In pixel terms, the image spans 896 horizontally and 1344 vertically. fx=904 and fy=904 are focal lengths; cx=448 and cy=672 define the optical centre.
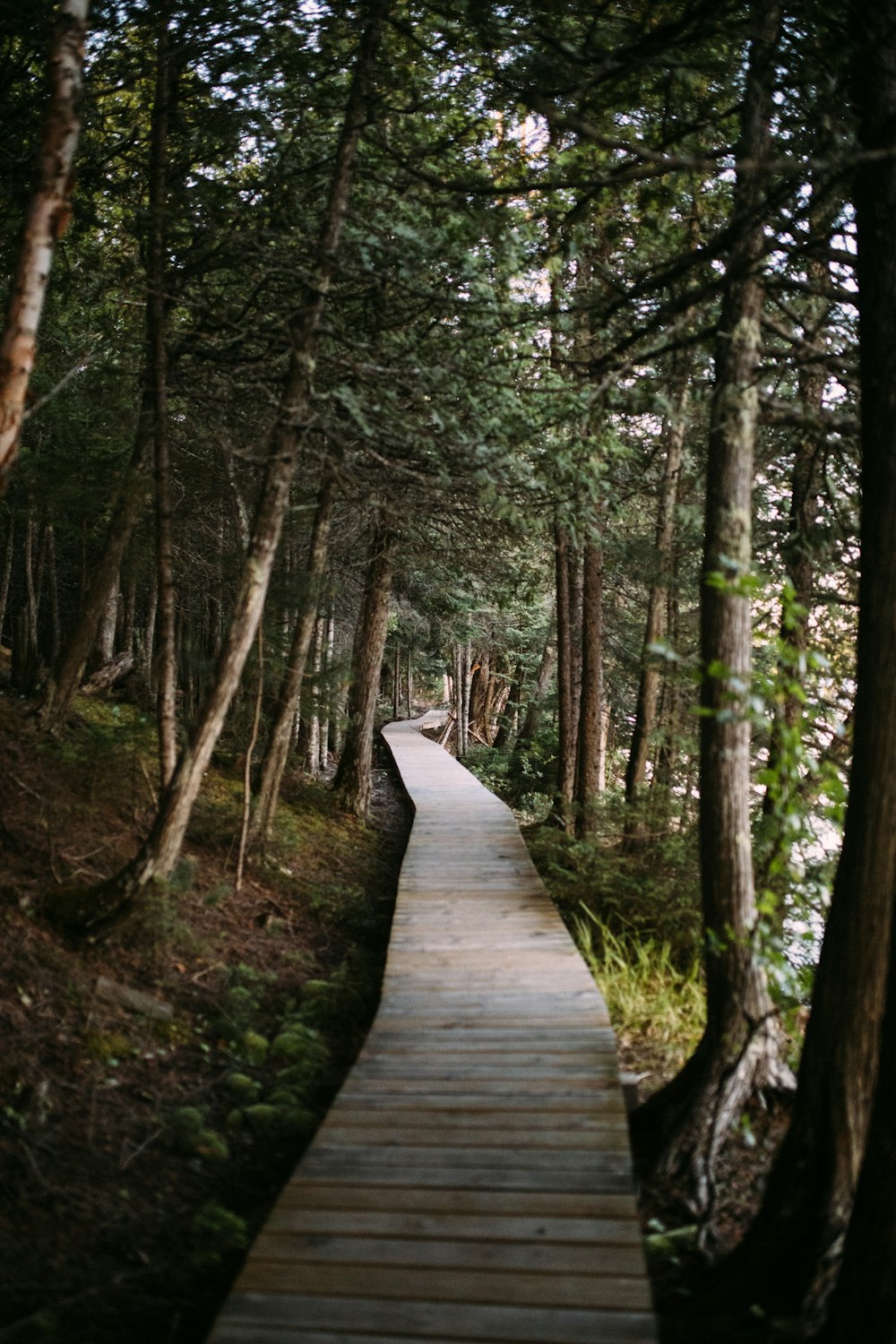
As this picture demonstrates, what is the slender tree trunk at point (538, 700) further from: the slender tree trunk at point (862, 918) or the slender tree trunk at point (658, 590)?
the slender tree trunk at point (862, 918)

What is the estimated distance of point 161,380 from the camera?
22.6 feet

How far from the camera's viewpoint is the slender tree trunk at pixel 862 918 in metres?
3.41

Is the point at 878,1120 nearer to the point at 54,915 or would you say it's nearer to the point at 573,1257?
the point at 573,1257

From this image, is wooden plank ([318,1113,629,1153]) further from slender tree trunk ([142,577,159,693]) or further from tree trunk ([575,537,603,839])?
slender tree trunk ([142,577,159,693])

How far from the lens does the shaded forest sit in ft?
12.0

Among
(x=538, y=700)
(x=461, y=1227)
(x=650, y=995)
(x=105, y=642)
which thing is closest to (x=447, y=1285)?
(x=461, y=1227)

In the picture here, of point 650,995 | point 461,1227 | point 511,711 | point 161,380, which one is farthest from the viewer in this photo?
point 511,711

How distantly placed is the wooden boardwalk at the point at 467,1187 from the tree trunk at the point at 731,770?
17.7 inches

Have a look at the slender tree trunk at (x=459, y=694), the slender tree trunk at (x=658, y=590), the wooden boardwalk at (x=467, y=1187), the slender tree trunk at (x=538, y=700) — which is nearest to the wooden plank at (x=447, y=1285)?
the wooden boardwalk at (x=467, y=1187)

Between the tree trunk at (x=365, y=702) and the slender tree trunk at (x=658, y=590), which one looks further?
the tree trunk at (x=365, y=702)

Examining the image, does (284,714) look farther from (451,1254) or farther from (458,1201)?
(451,1254)

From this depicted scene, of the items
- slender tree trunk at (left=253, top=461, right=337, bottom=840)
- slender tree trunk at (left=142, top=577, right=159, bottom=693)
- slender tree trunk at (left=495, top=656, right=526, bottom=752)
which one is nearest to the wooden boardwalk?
slender tree trunk at (left=253, top=461, right=337, bottom=840)

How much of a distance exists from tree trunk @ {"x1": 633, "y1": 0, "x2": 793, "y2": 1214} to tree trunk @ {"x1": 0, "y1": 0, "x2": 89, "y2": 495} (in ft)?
11.1

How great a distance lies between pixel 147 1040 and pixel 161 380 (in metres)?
4.70
